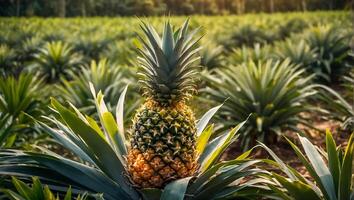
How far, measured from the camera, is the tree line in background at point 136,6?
100 ft

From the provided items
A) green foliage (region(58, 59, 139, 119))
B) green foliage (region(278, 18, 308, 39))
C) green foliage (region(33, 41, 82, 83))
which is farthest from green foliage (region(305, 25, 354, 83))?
green foliage (region(278, 18, 308, 39))

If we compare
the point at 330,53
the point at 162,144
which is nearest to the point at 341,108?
the point at 162,144

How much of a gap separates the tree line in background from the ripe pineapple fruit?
23331mm

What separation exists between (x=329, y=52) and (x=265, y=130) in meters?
4.88

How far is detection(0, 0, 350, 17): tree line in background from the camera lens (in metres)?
30.6

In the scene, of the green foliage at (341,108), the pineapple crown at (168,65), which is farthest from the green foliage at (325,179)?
the green foliage at (341,108)

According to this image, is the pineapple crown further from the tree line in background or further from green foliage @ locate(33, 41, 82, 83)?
the tree line in background

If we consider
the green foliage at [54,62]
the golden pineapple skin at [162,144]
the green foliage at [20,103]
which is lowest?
the green foliage at [54,62]

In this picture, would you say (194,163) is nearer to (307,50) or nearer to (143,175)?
(143,175)

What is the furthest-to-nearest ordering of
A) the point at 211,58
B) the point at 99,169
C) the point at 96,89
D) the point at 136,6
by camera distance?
1. the point at 136,6
2. the point at 211,58
3. the point at 96,89
4. the point at 99,169

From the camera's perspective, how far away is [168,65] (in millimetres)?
2793

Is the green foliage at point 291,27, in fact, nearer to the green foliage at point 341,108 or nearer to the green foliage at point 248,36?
the green foliage at point 248,36

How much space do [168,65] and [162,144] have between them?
465 millimetres

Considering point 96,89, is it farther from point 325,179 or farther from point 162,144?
point 325,179
